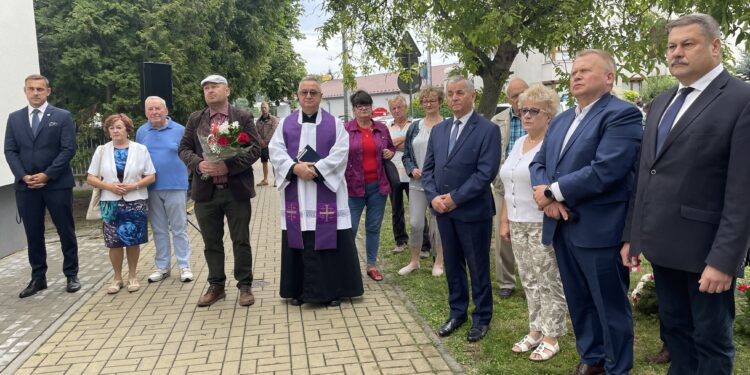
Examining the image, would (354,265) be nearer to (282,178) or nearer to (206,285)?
(282,178)

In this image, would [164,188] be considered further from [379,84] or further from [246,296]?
[379,84]

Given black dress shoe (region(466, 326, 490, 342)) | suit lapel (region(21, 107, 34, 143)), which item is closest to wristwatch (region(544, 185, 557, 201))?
black dress shoe (region(466, 326, 490, 342))

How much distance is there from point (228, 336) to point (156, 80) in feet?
17.8

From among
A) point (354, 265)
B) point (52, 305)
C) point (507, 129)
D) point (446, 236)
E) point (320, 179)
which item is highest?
point (507, 129)

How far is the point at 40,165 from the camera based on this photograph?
Result: 6.28 meters

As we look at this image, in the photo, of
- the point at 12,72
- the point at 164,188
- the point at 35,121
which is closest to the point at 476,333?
the point at 164,188

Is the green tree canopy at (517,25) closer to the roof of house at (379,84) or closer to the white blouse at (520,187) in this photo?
the white blouse at (520,187)

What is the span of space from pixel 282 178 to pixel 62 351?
2.26 meters

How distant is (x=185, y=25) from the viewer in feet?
46.0

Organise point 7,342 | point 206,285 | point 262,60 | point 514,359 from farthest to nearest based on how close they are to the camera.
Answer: point 262,60
point 206,285
point 7,342
point 514,359

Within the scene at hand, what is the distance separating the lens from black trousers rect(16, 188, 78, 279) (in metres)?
6.34

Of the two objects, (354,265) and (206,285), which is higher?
(354,265)

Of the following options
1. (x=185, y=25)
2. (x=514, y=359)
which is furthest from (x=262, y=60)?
(x=514, y=359)

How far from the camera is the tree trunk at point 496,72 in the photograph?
7.19 metres
